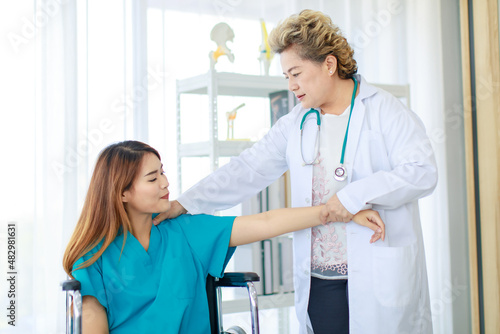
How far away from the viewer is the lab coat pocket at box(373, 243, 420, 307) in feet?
5.10

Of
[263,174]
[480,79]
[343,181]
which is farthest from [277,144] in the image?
[480,79]

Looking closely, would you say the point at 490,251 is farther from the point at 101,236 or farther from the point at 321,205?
the point at 101,236

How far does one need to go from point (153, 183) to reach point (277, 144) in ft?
Answer: 1.62

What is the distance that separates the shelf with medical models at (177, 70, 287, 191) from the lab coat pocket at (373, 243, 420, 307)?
95cm

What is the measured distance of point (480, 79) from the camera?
292 cm

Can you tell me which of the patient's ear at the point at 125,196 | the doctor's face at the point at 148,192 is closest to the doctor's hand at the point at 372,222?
the doctor's face at the point at 148,192

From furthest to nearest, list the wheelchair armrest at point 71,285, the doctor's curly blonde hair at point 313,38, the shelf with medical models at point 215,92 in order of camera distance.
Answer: the shelf with medical models at point 215,92, the doctor's curly blonde hair at point 313,38, the wheelchair armrest at point 71,285

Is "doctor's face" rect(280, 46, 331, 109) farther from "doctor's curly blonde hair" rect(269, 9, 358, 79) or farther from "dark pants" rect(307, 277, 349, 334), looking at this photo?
"dark pants" rect(307, 277, 349, 334)

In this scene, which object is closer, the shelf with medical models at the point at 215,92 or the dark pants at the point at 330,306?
the dark pants at the point at 330,306

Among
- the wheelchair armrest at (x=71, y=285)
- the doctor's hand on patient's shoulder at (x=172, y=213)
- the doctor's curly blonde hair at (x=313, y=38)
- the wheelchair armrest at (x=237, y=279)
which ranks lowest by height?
the wheelchair armrest at (x=237, y=279)

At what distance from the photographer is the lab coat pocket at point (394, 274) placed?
61.2 inches

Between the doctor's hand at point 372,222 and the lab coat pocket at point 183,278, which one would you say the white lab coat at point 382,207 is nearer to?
the doctor's hand at point 372,222

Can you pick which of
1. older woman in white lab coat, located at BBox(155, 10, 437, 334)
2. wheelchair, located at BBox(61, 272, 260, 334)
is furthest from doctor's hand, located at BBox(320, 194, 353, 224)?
wheelchair, located at BBox(61, 272, 260, 334)

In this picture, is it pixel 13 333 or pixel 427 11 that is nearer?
pixel 13 333
